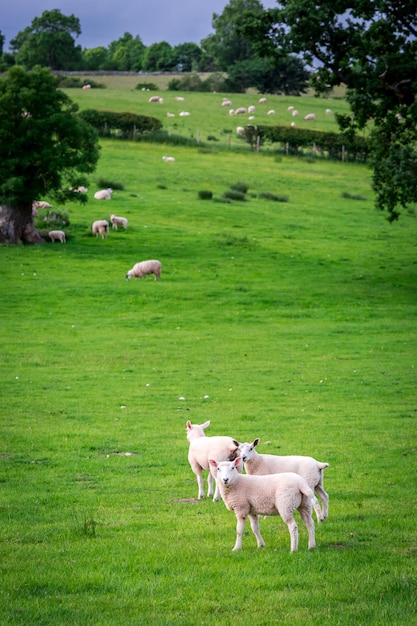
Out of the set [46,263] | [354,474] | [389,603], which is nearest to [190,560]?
[389,603]

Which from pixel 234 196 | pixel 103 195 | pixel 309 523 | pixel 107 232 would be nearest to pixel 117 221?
pixel 107 232

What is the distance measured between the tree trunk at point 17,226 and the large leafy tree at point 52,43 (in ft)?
374

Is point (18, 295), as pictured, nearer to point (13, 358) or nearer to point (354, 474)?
point (13, 358)

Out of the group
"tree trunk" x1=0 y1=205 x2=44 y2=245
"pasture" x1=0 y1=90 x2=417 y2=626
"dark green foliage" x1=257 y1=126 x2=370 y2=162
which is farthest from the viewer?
"dark green foliage" x1=257 y1=126 x2=370 y2=162

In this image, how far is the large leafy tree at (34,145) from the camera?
41969 mm

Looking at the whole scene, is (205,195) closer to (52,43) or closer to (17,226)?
(17,226)

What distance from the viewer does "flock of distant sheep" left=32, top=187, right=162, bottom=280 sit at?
39.5 meters

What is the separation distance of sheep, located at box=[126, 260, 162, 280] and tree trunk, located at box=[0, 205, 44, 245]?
7684mm

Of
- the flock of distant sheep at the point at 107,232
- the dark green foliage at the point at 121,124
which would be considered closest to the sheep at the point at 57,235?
the flock of distant sheep at the point at 107,232

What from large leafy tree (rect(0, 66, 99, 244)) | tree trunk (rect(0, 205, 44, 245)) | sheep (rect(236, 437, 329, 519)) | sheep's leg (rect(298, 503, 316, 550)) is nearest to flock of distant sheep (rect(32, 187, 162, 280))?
tree trunk (rect(0, 205, 44, 245))

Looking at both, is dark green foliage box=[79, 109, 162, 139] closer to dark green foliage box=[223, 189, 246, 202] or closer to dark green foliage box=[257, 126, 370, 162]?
dark green foliage box=[257, 126, 370, 162]

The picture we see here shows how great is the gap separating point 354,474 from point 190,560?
5536mm

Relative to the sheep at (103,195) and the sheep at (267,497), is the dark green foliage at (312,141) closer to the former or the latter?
the sheep at (103,195)

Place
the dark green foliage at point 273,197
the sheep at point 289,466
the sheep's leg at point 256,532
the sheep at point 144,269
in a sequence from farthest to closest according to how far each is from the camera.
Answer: the dark green foliage at point 273,197 < the sheep at point 144,269 < the sheep at point 289,466 < the sheep's leg at point 256,532
